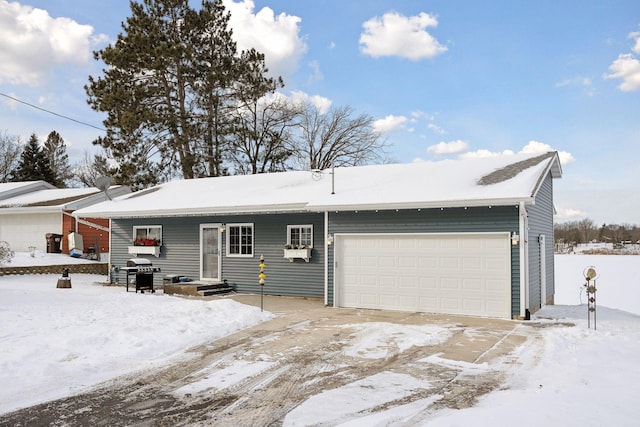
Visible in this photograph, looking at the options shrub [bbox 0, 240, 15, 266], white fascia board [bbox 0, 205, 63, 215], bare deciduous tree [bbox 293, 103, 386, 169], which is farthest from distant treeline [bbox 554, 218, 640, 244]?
shrub [bbox 0, 240, 15, 266]

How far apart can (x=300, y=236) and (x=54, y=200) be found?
1598 cm

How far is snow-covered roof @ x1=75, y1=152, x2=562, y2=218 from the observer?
34.6 feet

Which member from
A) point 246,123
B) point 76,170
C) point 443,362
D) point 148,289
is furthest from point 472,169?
point 76,170

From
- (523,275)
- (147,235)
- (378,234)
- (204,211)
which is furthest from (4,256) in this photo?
(523,275)

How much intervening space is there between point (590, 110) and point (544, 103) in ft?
4.43

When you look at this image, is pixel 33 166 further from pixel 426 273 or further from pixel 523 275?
pixel 523 275

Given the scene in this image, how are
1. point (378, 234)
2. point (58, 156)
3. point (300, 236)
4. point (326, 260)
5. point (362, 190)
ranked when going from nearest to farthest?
point (378, 234)
point (326, 260)
point (362, 190)
point (300, 236)
point (58, 156)

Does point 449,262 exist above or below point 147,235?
below

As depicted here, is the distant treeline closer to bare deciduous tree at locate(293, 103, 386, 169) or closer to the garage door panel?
bare deciduous tree at locate(293, 103, 386, 169)

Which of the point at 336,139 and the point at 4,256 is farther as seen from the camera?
the point at 336,139

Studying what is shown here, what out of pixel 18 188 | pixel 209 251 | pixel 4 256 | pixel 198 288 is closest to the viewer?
pixel 198 288

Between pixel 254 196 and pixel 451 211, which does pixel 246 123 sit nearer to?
pixel 254 196

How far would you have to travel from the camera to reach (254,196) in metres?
14.3

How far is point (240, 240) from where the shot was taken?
14.2m
